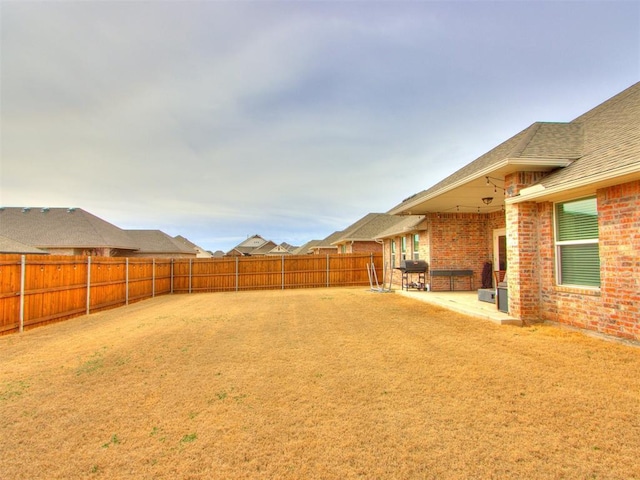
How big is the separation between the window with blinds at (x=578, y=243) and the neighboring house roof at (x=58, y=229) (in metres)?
24.5

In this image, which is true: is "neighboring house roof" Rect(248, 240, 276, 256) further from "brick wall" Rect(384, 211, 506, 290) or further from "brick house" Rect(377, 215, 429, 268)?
"brick wall" Rect(384, 211, 506, 290)

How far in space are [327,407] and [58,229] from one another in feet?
87.3

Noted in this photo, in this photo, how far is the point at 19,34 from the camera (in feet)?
25.6

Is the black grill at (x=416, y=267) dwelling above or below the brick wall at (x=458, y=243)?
below

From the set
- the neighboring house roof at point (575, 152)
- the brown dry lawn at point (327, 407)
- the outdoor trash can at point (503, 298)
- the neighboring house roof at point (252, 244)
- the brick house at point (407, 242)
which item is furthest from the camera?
the neighboring house roof at point (252, 244)

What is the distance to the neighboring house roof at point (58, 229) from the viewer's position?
21.3m

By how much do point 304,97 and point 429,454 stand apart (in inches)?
520

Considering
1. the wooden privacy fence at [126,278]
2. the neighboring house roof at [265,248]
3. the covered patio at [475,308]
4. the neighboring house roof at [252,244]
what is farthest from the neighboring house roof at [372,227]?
the neighboring house roof at [252,244]

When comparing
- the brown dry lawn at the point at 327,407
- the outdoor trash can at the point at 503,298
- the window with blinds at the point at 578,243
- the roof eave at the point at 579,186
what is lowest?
the brown dry lawn at the point at 327,407

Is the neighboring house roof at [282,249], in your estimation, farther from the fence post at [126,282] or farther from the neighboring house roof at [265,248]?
the fence post at [126,282]

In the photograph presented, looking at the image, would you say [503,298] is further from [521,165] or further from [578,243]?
[521,165]

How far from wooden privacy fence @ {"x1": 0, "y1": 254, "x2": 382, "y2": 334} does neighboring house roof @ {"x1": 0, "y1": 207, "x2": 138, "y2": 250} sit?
8.68 meters

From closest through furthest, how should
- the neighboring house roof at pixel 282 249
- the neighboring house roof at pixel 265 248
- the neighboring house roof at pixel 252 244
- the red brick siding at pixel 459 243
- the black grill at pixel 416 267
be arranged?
the red brick siding at pixel 459 243, the black grill at pixel 416 267, the neighboring house roof at pixel 282 249, the neighboring house roof at pixel 265 248, the neighboring house roof at pixel 252 244

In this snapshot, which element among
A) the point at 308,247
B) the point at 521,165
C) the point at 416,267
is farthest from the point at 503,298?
the point at 308,247
